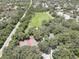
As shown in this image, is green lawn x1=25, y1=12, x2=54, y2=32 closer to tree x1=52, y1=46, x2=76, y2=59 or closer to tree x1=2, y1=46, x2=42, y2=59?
tree x1=2, y1=46, x2=42, y2=59

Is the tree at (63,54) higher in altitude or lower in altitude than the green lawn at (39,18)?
higher

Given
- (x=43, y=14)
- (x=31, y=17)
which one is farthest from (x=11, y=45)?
(x=43, y=14)

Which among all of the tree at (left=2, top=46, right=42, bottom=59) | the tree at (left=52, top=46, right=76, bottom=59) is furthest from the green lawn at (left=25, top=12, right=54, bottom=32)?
the tree at (left=52, top=46, right=76, bottom=59)

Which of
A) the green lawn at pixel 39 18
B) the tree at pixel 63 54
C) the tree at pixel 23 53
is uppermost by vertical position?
the tree at pixel 23 53

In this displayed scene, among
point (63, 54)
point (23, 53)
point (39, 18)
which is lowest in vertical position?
point (39, 18)

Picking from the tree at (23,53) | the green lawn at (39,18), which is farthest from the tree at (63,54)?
the green lawn at (39,18)

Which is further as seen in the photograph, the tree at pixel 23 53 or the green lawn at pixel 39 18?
the green lawn at pixel 39 18

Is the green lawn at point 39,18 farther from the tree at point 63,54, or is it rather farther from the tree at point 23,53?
the tree at point 63,54

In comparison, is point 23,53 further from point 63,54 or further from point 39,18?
point 39,18

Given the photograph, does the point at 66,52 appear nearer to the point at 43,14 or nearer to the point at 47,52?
the point at 47,52

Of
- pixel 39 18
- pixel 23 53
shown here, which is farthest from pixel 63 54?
pixel 39 18
